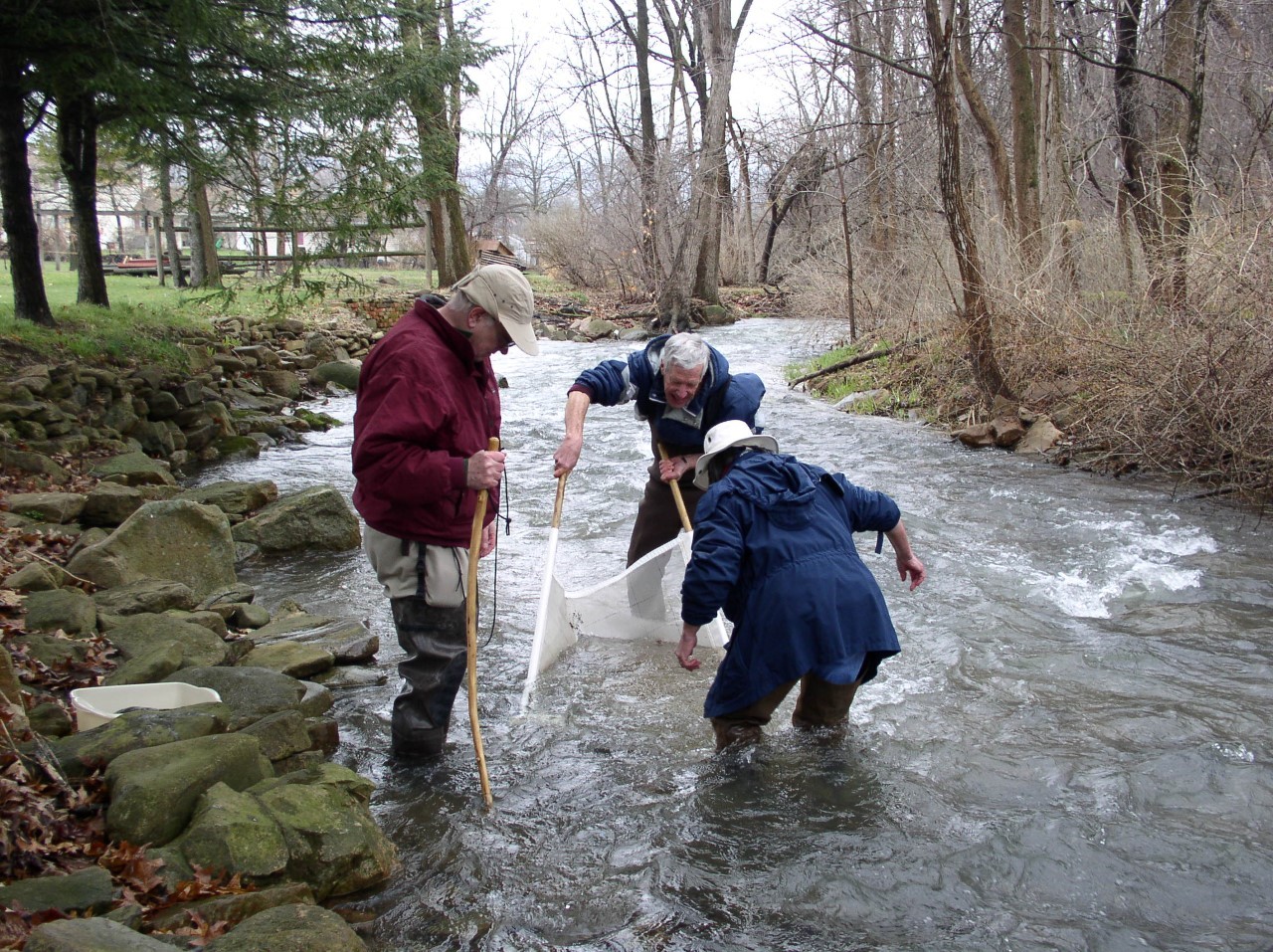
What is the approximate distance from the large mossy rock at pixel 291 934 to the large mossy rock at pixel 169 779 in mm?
646

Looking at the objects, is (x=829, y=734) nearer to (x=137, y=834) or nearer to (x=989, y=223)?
(x=137, y=834)

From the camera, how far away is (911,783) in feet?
14.5

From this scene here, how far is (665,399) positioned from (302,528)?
421 cm

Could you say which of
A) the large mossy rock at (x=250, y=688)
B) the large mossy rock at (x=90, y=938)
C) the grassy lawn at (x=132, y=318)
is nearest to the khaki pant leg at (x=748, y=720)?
the large mossy rock at (x=250, y=688)

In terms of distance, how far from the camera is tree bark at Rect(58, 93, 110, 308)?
13.4 metres

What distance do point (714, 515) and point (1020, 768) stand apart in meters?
1.96

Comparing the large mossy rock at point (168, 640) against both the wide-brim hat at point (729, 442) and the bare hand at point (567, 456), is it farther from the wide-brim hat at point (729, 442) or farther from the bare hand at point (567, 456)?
the wide-brim hat at point (729, 442)

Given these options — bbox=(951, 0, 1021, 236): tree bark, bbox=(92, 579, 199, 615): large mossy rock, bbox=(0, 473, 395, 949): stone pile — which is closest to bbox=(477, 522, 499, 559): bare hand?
bbox=(0, 473, 395, 949): stone pile

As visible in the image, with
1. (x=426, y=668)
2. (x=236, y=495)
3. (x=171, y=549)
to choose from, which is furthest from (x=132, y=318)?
(x=426, y=668)

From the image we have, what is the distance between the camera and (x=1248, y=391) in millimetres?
8375

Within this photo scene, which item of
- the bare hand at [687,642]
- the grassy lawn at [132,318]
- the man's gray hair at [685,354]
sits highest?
the grassy lawn at [132,318]

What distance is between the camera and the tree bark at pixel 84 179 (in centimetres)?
1341

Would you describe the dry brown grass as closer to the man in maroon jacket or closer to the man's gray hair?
the man's gray hair

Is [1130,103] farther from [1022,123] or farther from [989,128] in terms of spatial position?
[989,128]
